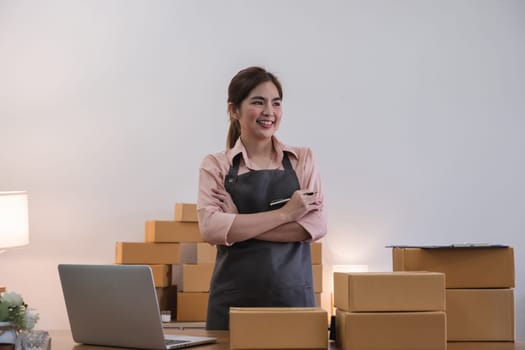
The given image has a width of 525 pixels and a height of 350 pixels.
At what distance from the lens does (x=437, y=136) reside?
440 cm

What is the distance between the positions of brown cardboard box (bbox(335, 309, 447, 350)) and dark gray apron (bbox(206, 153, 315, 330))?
0.67 meters

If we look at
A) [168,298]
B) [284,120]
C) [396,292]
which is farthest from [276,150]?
[284,120]

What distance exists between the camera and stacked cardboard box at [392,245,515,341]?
184cm

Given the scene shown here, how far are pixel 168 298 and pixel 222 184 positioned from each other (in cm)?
175

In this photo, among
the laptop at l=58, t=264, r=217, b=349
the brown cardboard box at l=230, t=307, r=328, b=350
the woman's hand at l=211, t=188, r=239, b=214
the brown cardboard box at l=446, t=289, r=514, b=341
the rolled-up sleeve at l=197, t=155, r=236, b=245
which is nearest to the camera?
the brown cardboard box at l=230, t=307, r=328, b=350

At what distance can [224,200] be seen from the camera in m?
2.39

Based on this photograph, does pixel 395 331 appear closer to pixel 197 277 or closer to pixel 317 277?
pixel 317 277

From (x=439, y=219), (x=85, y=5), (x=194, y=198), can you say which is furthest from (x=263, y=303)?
(x=85, y=5)

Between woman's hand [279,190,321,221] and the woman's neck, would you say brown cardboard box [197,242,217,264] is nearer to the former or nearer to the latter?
the woman's neck

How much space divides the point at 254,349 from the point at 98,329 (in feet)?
1.48

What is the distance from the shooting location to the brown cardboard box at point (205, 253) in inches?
154

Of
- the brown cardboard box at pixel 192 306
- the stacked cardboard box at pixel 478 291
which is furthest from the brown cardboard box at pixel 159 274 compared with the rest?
the stacked cardboard box at pixel 478 291

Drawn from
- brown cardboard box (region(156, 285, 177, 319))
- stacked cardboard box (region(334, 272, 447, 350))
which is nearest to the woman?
stacked cardboard box (region(334, 272, 447, 350))

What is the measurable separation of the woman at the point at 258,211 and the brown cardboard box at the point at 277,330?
2.21ft
